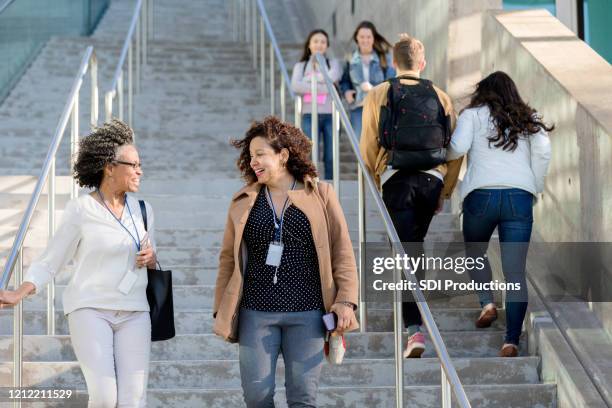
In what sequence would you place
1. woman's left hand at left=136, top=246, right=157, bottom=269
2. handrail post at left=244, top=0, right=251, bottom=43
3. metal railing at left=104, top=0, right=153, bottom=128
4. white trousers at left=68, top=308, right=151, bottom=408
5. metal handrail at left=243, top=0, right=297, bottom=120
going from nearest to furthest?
white trousers at left=68, top=308, right=151, bottom=408 < woman's left hand at left=136, top=246, right=157, bottom=269 < metal railing at left=104, top=0, right=153, bottom=128 < metal handrail at left=243, top=0, right=297, bottom=120 < handrail post at left=244, top=0, right=251, bottom=43

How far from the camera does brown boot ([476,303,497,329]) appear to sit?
18.9ft

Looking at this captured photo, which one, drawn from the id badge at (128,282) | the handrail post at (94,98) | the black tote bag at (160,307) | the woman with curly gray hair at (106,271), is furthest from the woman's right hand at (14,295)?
the handrail post at (94,98)

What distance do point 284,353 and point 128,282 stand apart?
0.61 meters

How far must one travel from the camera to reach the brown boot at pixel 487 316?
18.9ft

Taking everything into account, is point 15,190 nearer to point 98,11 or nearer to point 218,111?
point 218,111

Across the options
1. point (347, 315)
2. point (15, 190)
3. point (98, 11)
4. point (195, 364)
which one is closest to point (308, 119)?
point (15, 190)

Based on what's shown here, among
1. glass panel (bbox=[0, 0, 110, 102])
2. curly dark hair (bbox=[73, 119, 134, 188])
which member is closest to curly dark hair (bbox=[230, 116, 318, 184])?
curly dark hair (bbox=[73, 119, 134, 188])

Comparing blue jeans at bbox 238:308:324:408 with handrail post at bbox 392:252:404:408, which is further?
handrail post at bbox 392:252:404:408

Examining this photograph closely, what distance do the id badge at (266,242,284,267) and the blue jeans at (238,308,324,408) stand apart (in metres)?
0.18

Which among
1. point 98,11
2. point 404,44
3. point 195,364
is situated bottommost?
point 195,364

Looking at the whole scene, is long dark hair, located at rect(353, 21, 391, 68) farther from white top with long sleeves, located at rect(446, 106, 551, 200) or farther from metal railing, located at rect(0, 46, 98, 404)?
white top with long sleeves, located at rect(446, 106, 551, 200)

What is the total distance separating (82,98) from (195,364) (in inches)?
236

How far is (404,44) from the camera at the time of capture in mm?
5688

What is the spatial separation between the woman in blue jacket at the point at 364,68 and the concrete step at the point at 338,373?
318cm
